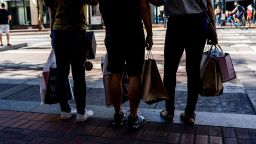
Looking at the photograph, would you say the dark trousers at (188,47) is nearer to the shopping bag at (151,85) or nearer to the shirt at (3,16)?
the shopping bag at (151,85)

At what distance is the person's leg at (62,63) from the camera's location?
4309 mm

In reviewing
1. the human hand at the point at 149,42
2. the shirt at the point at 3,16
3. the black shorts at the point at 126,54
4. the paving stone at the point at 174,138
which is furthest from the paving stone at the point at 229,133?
the shirt at the point at 3,16

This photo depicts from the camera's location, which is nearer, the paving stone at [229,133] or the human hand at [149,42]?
the paving stone at [229,133]

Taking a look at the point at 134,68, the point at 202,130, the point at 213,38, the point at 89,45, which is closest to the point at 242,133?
the point at 202,130

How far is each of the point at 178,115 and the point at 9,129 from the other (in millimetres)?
2012

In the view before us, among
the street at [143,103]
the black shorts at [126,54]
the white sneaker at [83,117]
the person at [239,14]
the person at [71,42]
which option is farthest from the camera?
the person at [239,14]

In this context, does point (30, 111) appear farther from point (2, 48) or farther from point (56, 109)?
point (2, 48)

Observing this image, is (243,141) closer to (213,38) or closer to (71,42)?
(213,38)

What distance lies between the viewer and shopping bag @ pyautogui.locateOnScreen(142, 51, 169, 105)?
4129mm

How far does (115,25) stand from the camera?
3928mm

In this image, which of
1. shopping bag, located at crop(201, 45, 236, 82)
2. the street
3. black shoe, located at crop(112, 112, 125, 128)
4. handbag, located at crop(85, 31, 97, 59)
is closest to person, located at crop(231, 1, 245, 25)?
the street

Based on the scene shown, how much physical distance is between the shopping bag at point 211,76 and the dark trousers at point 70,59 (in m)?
1.42

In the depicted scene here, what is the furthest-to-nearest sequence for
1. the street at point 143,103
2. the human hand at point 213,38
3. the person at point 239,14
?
1. the person at point 239,14
2. the street at point 143,103
3. the human hand at point 213,38

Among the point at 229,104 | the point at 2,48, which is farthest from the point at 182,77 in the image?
the point at 2,48
